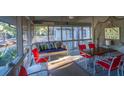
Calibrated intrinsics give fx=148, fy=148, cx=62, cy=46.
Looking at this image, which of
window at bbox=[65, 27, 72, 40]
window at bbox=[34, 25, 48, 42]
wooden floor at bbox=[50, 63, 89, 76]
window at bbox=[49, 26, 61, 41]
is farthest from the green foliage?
wooden floor at bbox=[50, 63, 89, 76]

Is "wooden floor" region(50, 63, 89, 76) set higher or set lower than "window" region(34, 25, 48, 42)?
lower

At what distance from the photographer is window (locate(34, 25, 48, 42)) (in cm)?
796

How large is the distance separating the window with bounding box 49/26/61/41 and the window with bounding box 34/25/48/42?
283 millimetres

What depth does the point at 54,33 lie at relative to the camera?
8633 mm

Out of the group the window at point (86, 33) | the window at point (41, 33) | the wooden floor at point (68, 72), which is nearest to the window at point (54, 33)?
the window at point (41, 33)

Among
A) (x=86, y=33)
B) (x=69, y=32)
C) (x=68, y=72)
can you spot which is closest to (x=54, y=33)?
(x=69, y=32)

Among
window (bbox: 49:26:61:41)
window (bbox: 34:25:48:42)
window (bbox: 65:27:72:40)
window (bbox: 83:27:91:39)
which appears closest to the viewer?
window (bbox: 34:25:48:42)

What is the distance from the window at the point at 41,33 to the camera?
7959 mm

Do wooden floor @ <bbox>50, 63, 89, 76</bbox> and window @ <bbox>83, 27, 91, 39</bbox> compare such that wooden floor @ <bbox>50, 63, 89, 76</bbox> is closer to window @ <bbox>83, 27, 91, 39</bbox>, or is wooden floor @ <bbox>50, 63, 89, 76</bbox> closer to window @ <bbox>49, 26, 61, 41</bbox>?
window @ <bbox>49, 26, 61, 41</bbox>

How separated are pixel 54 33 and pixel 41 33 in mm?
819

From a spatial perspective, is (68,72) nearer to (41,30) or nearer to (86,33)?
(41,30)

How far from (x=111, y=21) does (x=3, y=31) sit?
4.51 metres
